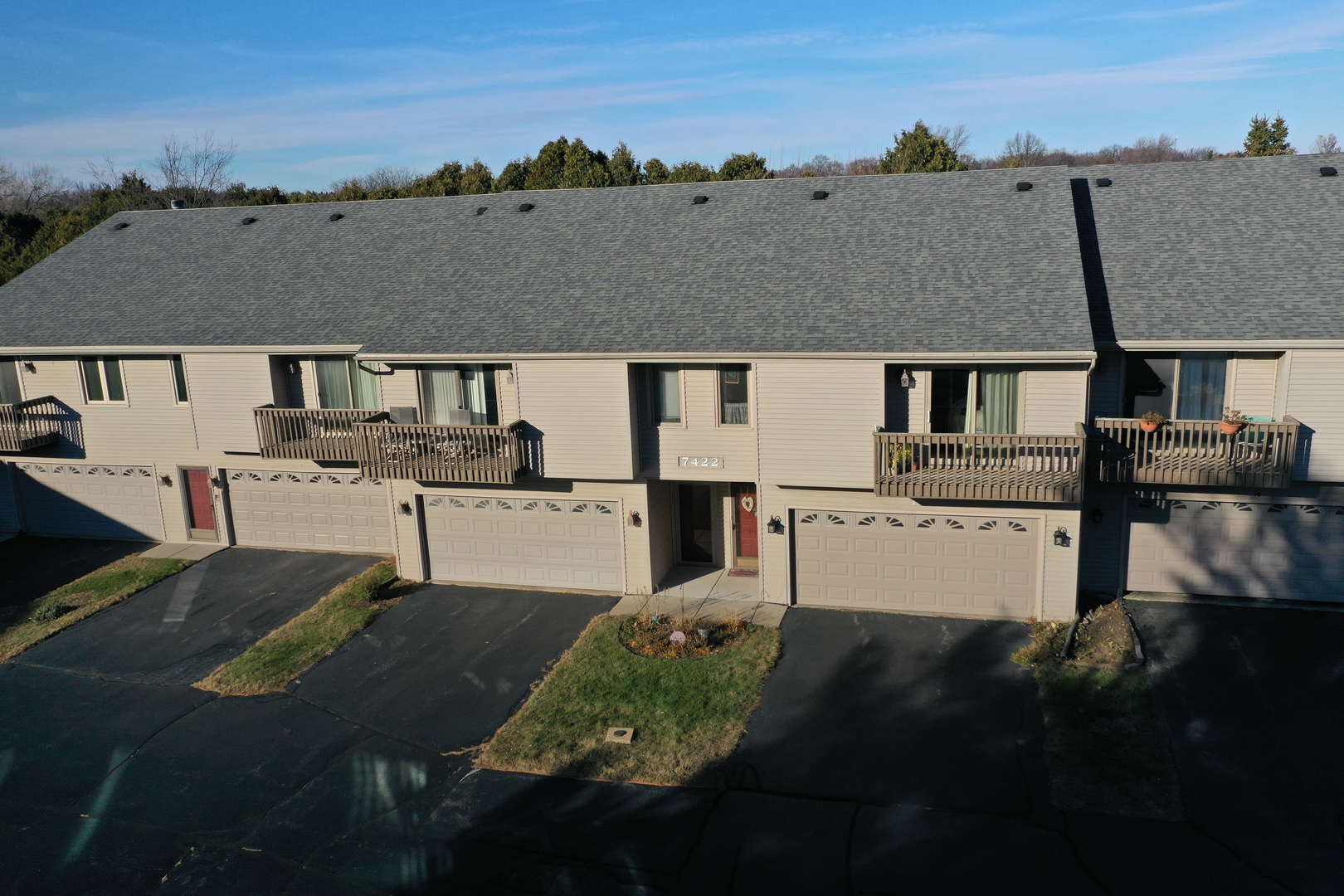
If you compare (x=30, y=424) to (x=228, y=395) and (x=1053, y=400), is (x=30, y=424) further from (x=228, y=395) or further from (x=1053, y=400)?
(x=1053, y=400)

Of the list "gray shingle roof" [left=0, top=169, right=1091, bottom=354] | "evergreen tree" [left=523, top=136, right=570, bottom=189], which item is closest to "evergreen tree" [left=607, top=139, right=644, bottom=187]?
"evergreen tree" [left=523, top=136, right=570, bottom=189]

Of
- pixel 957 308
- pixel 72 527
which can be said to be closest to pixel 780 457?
pixel 957 308

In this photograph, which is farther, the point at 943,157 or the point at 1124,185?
the point at 943,157

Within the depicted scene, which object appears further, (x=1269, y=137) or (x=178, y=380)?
(x=1269, y=137)

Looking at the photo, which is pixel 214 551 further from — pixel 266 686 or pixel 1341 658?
pixel 1341 658

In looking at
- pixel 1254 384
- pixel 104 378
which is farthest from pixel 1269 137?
pixel 104 378

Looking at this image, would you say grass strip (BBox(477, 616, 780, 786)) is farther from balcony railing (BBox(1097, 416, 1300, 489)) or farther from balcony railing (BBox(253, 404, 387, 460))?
balcony railing (BBox(253, 404, 387, 460))
